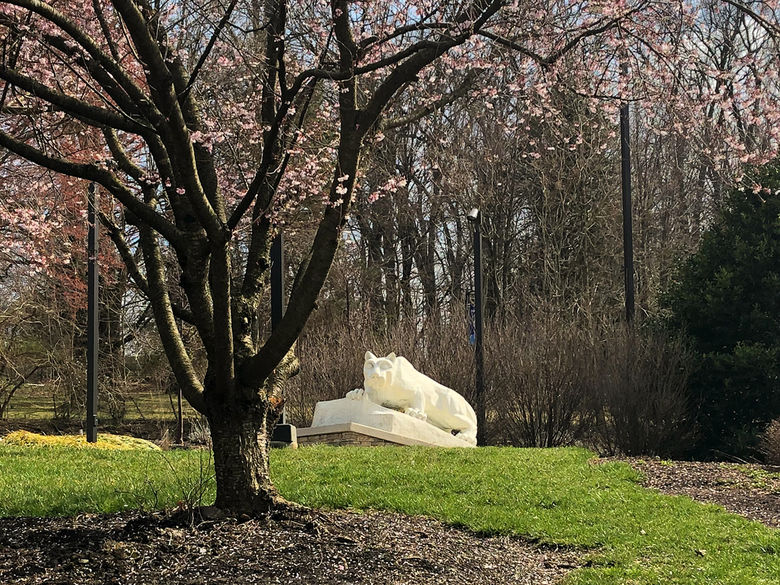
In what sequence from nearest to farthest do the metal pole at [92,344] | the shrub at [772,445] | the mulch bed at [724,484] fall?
1. the mulch bed at [724,484]
2. the shrub at [772,445]
3. the metal pole at [92,344]

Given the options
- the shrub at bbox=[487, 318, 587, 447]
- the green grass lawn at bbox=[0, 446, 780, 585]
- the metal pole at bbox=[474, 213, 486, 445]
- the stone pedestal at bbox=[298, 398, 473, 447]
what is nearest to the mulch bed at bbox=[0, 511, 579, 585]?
the green grass lawn at bbox=[0, 446, 780, 585]

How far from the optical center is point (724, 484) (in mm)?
9430

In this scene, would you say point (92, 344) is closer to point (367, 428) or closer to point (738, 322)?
point (367, 428)

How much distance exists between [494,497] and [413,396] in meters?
5.39

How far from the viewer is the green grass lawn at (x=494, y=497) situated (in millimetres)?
5812

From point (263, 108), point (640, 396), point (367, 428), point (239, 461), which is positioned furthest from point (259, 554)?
point (640, 396)

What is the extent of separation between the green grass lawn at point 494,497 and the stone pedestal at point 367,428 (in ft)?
5.52

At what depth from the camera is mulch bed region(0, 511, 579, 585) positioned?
481 centimetres

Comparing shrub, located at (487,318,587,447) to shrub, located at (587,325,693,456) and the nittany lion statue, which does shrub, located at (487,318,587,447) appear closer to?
shrub, located at (587,325,693,456)

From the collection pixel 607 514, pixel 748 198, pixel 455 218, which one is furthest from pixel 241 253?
pixel 607 514

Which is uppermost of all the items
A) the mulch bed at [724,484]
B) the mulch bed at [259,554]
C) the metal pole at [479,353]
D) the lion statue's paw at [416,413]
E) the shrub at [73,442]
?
the metal pole at [479,353]

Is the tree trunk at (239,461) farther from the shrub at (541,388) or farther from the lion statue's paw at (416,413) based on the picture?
the shrub at (541,388)

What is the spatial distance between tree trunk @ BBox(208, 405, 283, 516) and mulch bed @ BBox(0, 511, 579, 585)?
0.60 ft

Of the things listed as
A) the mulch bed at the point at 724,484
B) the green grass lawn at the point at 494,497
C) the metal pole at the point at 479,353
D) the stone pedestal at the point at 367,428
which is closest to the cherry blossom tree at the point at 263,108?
Answer: the green grass lawn at the point at 494,497
